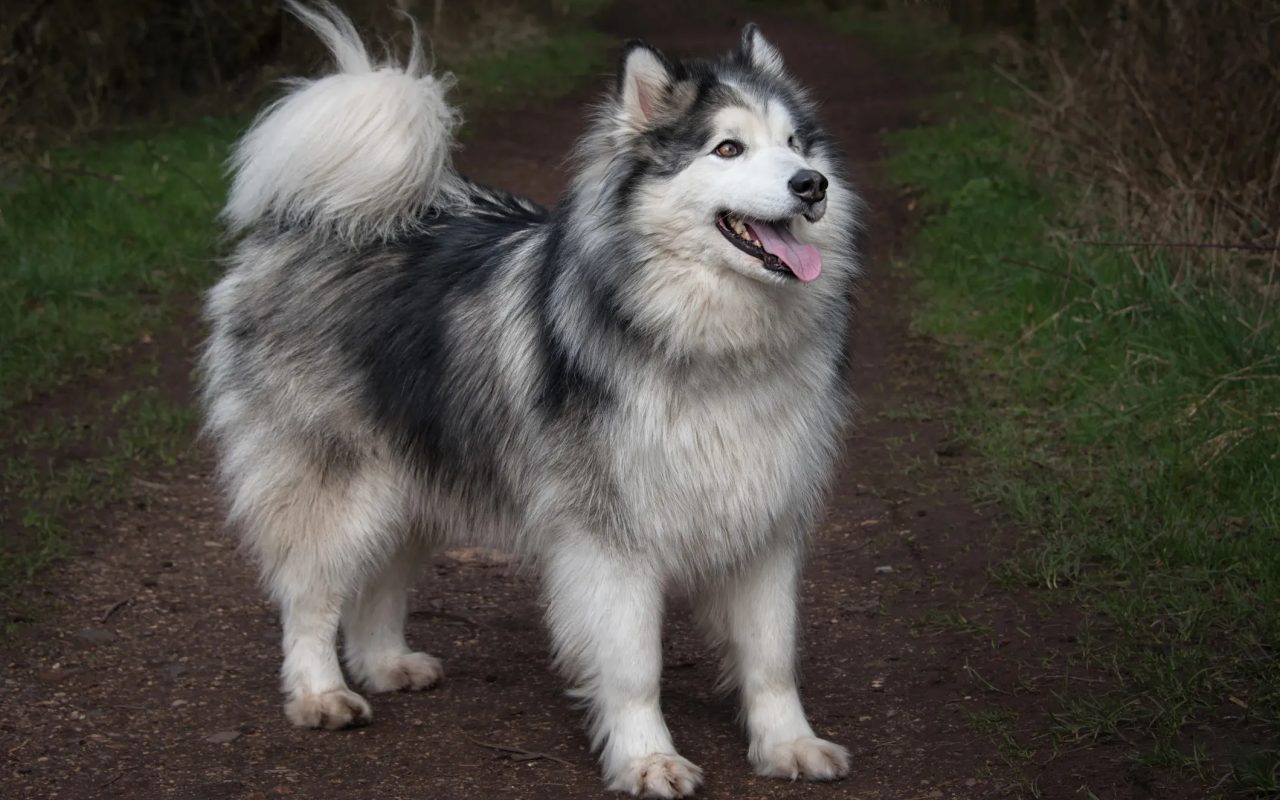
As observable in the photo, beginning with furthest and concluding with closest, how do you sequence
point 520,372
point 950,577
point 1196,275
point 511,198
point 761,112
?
point 1196,275
point 950,577
point 511,198
point 520,372
point 761,112

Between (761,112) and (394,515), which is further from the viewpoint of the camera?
(394,515)

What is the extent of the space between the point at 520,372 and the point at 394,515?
614 millimetres

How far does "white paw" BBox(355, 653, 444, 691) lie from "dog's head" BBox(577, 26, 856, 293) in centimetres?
148

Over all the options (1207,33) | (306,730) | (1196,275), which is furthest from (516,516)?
(1207,33)

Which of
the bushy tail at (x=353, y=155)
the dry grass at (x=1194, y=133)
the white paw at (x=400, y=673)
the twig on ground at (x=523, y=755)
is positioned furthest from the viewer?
the dry grass at (x=1194, y=133)

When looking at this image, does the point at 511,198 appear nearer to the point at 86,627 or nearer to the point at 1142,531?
the point at 86,627

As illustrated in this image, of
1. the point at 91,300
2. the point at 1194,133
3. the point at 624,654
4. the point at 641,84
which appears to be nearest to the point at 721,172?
the point at 641,84

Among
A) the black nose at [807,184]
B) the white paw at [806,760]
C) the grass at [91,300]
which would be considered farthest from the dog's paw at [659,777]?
the grass at [91,300]

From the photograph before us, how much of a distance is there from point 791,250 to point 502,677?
5.42 feet

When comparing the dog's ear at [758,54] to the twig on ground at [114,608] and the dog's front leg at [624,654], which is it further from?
the twig on ground at [114,608]

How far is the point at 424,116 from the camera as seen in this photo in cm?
415

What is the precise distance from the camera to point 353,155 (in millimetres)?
4094

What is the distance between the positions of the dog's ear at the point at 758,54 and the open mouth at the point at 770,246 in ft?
1.80

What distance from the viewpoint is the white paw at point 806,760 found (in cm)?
352
